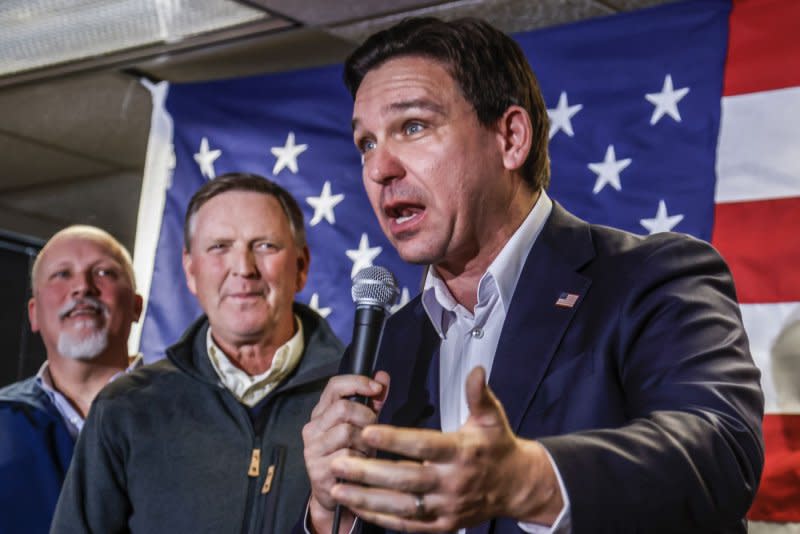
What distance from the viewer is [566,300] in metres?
1.50

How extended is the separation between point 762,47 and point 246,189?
1.46 m

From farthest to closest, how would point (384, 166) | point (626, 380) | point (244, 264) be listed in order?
point (244, 264) < point (384, 166) < point (626, 380)

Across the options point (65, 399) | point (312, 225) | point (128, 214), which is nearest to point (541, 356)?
point (65, 399)

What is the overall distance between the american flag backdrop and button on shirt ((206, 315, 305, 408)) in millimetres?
906

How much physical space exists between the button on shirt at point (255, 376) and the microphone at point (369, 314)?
0.98m

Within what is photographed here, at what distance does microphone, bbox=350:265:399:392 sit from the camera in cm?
146

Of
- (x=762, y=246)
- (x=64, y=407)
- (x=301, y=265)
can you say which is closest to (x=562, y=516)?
(x=301, y=265)

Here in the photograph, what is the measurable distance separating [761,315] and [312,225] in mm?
1561

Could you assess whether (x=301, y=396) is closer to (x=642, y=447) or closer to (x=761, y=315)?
(x=761, y=315)

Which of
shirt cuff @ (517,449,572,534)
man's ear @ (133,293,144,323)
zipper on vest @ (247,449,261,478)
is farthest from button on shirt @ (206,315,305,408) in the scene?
shirt cuff @ (517,449,572,534)

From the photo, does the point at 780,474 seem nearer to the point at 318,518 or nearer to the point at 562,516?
the point at 318,518

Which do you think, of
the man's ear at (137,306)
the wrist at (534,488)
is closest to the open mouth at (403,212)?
the wrist at (534,488)

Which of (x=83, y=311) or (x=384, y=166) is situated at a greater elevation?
(x=384, y=166)

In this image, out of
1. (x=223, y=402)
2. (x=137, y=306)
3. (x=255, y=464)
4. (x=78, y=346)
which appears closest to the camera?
(x=255, y=464)
